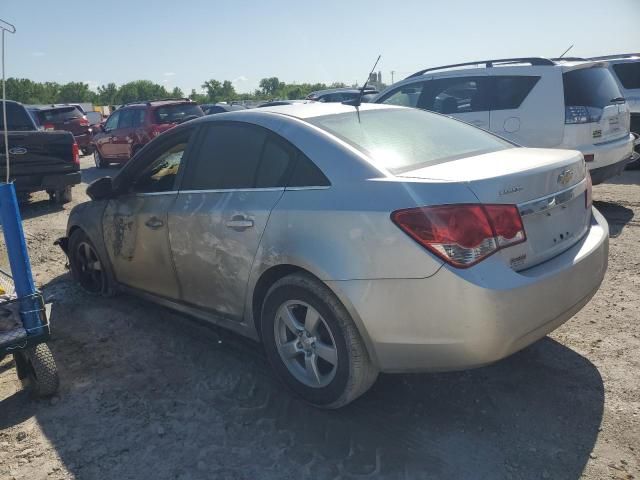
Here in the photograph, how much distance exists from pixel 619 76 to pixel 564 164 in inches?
350

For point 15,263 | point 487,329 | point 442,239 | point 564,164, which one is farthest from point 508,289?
point 15,263

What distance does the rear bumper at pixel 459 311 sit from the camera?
2.41 m

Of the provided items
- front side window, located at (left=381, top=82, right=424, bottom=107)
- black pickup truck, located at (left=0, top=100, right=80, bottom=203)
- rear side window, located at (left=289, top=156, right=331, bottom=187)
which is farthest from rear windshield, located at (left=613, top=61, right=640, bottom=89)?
black pickup truck, located at (left=0, top=100, right=80, bottom=203)

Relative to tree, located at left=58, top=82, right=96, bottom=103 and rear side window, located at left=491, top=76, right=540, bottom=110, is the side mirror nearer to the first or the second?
rear side window, located at left=491, top=76, right=540, bottom=110

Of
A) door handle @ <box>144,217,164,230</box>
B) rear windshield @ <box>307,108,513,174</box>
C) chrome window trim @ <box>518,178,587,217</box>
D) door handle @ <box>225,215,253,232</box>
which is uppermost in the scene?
rear windshield @ <box>307,108,513,174</box>

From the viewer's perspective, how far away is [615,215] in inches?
259

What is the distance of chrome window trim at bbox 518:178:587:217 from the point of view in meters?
2.62

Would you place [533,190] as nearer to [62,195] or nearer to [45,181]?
[45,181]

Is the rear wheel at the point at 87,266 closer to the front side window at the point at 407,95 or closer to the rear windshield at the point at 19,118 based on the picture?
the front side window at the point at 407,95

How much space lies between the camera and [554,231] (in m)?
2.81

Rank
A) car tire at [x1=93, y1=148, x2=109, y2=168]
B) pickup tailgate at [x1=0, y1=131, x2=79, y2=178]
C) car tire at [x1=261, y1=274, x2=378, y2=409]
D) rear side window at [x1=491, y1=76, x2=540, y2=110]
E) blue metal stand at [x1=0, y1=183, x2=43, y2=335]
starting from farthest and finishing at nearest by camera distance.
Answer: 1. car tire at [x1=93, y1=148, x2=109, y2=168]
2. pickup tailgate at [x1=0, y1=131, x2=79, y2=178]
3. rear side window at [x1=491, y1=76, x2=540, y2=110]
4. blue metal stand at [x1=0, y1=183, x2=43, y2=335]
5. car tire at [x1=261, y1=274, x2=378, y2=409]

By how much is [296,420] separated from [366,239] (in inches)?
43.1

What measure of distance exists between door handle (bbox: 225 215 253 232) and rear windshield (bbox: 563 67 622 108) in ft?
15.6

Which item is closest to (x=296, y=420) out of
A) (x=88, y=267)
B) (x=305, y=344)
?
(x=305, y=344)
